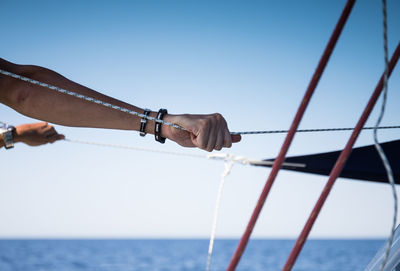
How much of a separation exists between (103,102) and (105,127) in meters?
0.14

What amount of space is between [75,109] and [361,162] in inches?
99.2

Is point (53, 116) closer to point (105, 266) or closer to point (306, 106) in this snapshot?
point (306, 106)

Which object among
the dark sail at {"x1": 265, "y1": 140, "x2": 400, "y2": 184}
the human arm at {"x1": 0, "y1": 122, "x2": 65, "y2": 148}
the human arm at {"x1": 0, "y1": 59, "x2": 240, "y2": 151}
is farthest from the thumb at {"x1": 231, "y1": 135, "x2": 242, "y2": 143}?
the dark sail at {"x1": 265, "y1": 140, "x2": 400, "y2": 184}

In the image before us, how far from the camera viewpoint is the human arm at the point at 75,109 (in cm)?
116

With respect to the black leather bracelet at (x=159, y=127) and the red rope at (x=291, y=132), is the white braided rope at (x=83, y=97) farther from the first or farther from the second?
the red rope at (x=291, y=132)

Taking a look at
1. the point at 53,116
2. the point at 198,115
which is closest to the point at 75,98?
the point at 53,116

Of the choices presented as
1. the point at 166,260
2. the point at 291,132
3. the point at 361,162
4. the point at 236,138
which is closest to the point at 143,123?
the point at 236,138

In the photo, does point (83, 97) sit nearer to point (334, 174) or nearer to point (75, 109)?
point (75, 109)

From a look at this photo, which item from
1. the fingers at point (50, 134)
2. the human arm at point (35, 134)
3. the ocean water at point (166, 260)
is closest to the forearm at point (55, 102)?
the human arm at point (35, 134)

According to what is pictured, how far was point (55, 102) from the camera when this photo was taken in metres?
1.19

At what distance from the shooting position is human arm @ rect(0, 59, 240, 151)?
116cm

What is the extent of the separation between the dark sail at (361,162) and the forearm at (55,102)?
7.47 ft

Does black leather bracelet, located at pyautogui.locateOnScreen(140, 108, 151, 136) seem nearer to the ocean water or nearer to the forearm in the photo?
the forearm

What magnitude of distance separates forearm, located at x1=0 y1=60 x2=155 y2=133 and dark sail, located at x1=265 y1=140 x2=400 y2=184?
2.28 m
